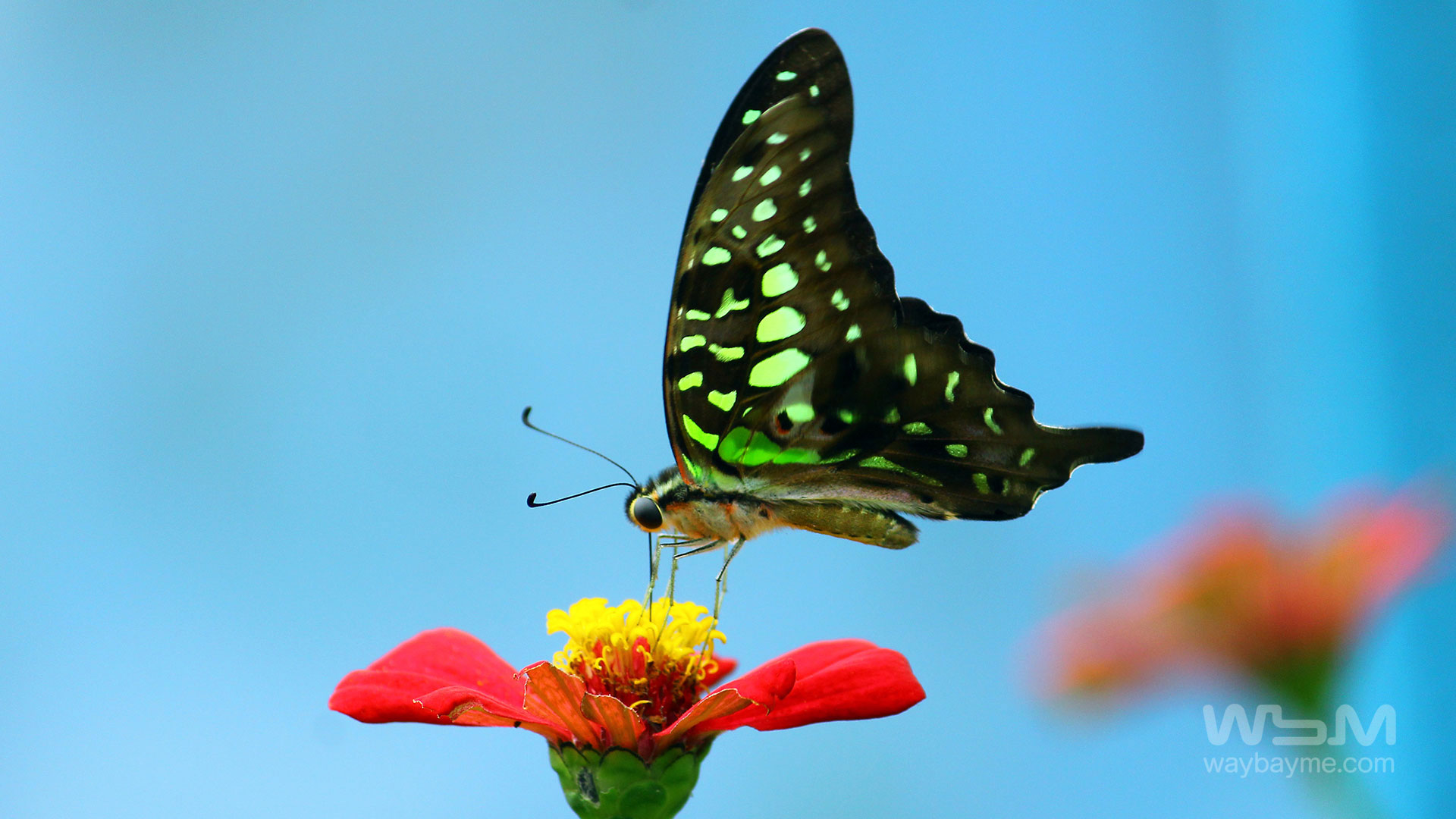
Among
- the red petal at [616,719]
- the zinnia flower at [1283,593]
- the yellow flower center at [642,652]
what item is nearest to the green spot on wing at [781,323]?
the yellow flower center at [642,652]

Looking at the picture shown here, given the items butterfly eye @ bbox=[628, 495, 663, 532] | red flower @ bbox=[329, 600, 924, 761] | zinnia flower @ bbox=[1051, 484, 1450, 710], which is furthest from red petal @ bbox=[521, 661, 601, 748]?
zinnia flower @ bbox=[1051, 484, 1450, 710]

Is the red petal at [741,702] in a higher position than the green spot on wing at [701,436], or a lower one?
lower

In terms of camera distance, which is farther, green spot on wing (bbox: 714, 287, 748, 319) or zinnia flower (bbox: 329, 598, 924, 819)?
green spot on wing (bbox: 714, 287, 748, 319)

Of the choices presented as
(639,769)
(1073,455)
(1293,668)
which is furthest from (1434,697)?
(639,769)

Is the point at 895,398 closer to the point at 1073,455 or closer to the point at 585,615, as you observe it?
the point at 1073,455

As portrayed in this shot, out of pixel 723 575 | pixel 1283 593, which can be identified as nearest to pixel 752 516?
pixel 723 575

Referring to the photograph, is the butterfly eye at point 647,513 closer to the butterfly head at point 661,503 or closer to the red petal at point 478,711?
the butterfly head at point 661,503

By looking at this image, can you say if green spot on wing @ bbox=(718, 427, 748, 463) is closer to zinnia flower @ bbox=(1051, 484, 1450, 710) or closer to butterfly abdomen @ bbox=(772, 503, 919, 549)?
butterfly abdomen @ bbox=(772, 503, 919, 549)
